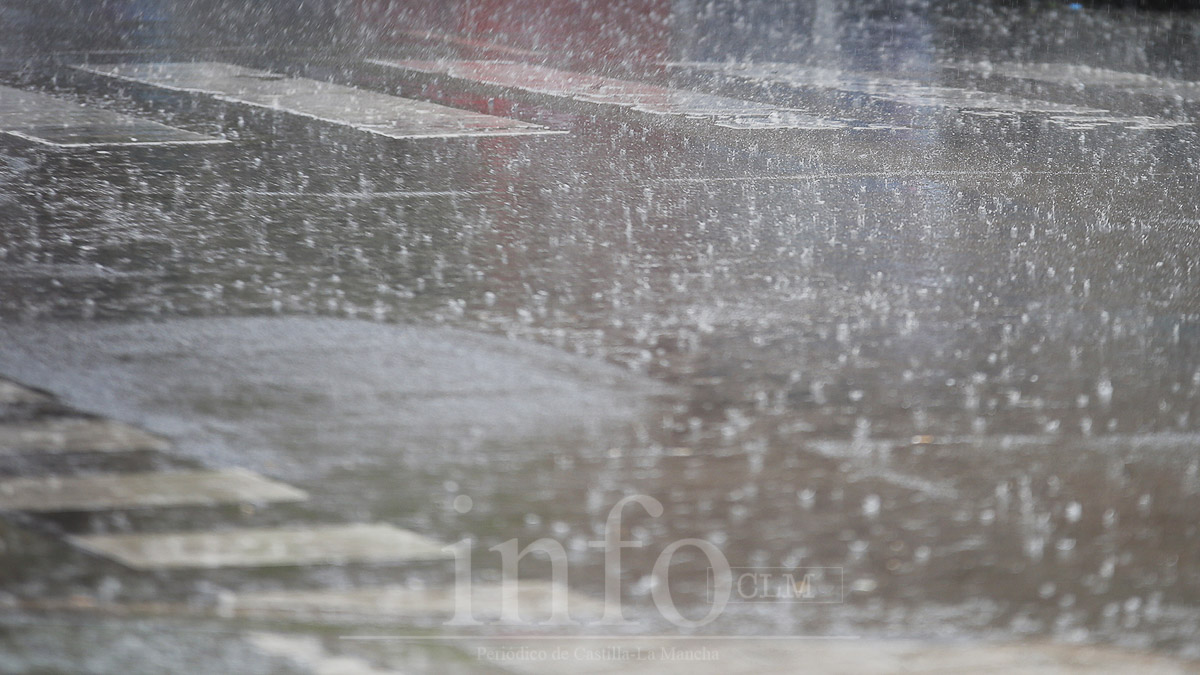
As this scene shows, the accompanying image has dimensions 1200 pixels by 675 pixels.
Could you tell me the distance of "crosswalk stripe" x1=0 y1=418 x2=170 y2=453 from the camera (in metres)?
4.08

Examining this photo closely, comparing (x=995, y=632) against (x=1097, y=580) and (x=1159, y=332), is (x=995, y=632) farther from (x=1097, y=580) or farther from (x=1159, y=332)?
(x=1159, y=332)

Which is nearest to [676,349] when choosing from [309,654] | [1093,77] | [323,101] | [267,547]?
[267,547]

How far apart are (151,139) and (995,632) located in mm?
6469

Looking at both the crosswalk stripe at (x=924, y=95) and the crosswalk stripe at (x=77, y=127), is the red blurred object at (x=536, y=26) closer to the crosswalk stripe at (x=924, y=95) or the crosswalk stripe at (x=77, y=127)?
the crosswalk stripe at (x=924, y=95)

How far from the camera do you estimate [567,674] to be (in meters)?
2.94

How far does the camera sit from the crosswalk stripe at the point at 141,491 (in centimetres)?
371

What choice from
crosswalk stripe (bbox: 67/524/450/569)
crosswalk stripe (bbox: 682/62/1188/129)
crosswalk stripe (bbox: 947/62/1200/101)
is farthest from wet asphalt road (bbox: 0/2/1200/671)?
crosswalk stripe (bbox: 947/62/1200/101)

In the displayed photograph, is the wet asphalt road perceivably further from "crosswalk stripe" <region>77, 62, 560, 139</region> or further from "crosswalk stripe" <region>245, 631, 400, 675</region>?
"crosswalk stripe" <region>77, 62, 560, 139</region>

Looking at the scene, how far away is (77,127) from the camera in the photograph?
9125mm

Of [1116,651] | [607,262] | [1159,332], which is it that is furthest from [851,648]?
[607,262]

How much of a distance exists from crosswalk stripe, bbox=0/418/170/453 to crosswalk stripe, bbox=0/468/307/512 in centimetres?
21

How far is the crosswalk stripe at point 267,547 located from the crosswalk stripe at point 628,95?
656cm

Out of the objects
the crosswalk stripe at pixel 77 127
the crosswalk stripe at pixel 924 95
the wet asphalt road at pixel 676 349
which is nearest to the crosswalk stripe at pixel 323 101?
the wet asphalt road at pixel 676 349

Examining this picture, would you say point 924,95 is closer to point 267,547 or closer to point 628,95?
point 628,95
